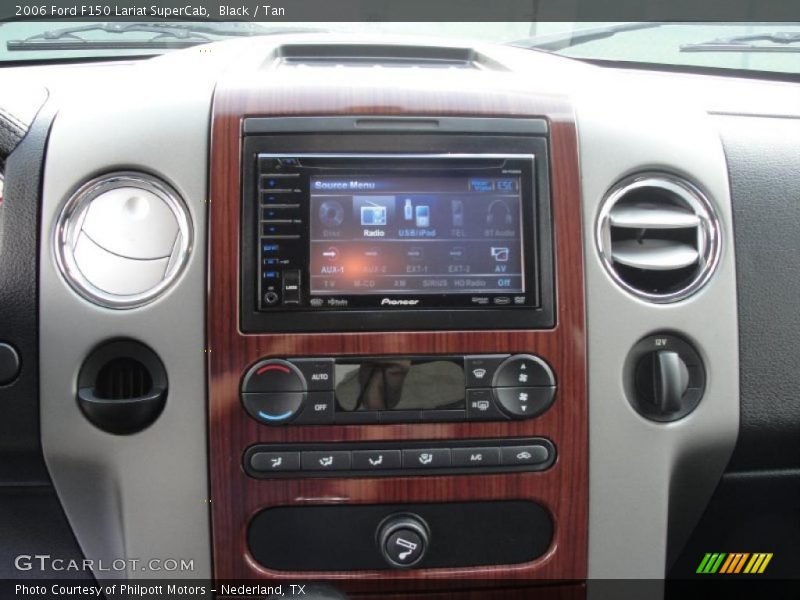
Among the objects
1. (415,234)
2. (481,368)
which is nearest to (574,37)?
(415,234)

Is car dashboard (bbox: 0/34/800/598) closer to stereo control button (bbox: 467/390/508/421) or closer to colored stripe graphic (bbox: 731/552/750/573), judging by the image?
stereo control button (bbox: 467/390/508/421)

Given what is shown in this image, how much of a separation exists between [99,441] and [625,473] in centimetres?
88

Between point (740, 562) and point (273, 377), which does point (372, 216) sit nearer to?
point (273, 377)

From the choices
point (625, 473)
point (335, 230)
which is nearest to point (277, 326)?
point (335, 230)

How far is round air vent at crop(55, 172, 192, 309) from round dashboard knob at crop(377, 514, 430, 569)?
1.77 ft

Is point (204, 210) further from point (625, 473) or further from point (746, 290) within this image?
point (746, 290)

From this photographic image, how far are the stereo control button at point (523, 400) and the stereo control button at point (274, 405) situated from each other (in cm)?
32

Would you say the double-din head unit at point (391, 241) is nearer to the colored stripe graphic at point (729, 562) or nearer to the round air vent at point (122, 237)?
the round air vent at point (122, 237)

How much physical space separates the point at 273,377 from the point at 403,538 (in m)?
0.35

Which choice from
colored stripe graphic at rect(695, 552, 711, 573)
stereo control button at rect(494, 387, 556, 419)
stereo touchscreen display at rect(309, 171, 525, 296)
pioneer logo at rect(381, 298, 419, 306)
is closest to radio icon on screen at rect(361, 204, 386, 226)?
stereo touchscreen display at rect(309, 171, 525, 296)

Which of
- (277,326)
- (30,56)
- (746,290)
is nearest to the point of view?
(277,326)

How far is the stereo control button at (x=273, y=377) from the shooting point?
48.5 inches

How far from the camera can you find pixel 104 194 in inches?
49.9

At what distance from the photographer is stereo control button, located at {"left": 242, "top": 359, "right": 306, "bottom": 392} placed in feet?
4.04
